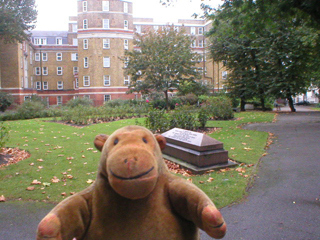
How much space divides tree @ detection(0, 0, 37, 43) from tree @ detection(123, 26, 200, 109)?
10098mm

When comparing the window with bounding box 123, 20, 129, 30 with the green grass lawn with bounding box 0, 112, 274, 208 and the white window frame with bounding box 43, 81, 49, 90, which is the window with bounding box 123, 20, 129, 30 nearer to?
the white window frame with bounding box 43, 81, 49, 90

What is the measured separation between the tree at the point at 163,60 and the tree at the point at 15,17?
10.1 metres

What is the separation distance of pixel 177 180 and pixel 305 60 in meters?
25.1

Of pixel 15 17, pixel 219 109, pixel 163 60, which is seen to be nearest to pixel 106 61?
pixel 163 60

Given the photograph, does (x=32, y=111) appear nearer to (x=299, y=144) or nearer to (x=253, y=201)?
(x=299, y=144)

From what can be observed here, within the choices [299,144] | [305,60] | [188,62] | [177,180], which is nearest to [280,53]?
[305,60]

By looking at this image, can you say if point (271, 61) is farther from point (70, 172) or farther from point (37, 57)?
point (37, 57)

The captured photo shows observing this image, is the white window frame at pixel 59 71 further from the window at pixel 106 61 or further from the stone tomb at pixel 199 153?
the stone tomb at pixel 199 153

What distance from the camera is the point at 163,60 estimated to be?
91.8ft

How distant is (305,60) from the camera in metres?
23.8

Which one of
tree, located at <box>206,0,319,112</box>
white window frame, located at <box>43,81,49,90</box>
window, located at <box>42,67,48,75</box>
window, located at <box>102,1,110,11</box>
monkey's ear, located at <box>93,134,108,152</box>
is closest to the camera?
monkey's ear, located at <box>93,134,108,152</box>

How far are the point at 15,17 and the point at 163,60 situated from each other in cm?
1350

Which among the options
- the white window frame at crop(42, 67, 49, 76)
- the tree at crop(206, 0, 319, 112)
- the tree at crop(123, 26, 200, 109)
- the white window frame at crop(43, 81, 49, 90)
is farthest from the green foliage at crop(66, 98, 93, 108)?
the white window frame at crop(42, 67, 49, 76)

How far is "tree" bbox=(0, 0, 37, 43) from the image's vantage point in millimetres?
23422
